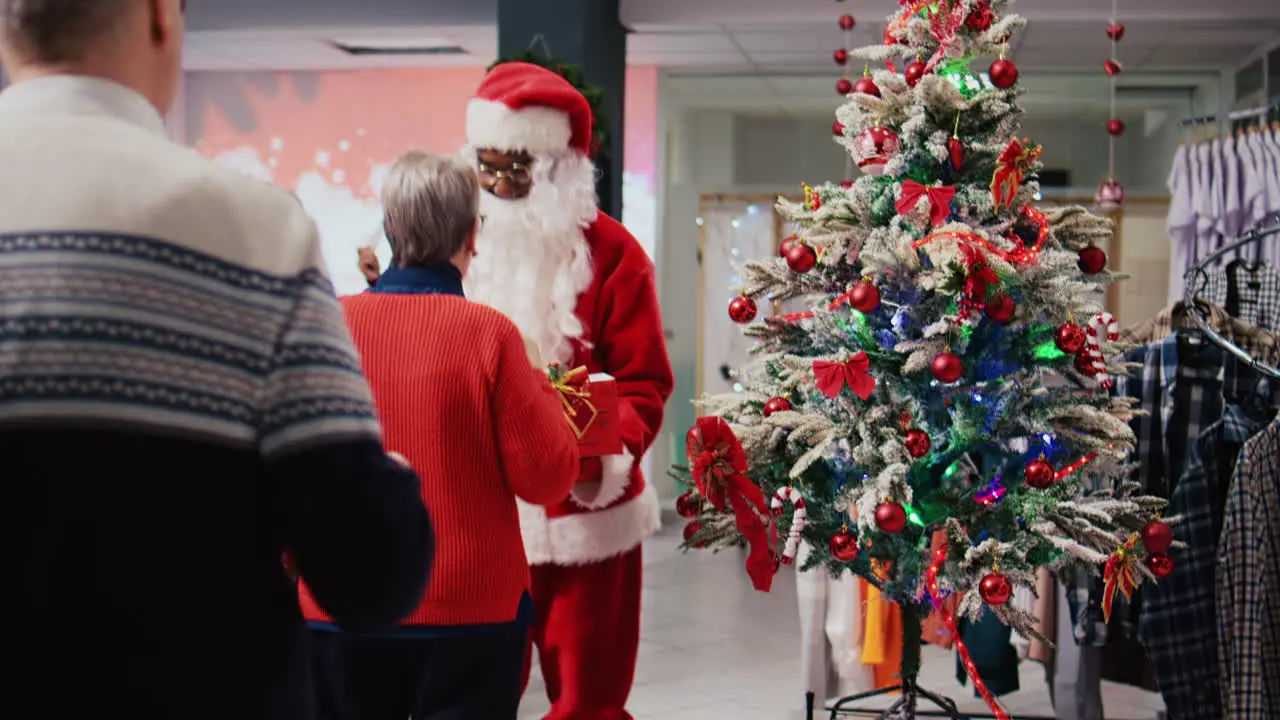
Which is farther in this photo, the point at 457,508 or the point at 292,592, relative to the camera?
the point at 457,508

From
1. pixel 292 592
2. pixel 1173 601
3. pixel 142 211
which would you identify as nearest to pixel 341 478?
pixel 292 592

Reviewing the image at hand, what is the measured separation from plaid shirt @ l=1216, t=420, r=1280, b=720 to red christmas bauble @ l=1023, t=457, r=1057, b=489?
686 mm

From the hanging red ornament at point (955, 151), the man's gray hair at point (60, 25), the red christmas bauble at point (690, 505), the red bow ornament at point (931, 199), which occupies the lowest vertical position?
the red christmas bauble at point (690, 505)

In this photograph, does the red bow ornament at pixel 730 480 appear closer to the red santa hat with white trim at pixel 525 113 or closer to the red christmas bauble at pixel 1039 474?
the red christmas bauble at pixel 1039 474

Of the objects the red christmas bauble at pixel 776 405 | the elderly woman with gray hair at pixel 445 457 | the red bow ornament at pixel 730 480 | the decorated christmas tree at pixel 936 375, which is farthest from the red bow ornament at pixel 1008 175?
the elderly woman with gray hair at pixel 445 457

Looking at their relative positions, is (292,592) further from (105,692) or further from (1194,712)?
(1194,712)

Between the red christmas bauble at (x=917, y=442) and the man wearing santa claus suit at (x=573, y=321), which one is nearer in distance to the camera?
the red christmas bauble at (x=917, y=442)

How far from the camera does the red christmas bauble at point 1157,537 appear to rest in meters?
2.71

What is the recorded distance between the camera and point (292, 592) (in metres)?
1.01

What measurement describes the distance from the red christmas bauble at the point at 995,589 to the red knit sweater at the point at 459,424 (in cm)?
104

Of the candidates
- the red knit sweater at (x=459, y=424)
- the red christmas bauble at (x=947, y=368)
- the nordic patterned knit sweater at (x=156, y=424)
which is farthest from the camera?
the red christmas bauble at (x=947, y=368)

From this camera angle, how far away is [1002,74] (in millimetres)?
2664

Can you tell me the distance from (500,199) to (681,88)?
5620 millimetres

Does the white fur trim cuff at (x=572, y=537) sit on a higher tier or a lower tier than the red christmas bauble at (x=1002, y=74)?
lower
